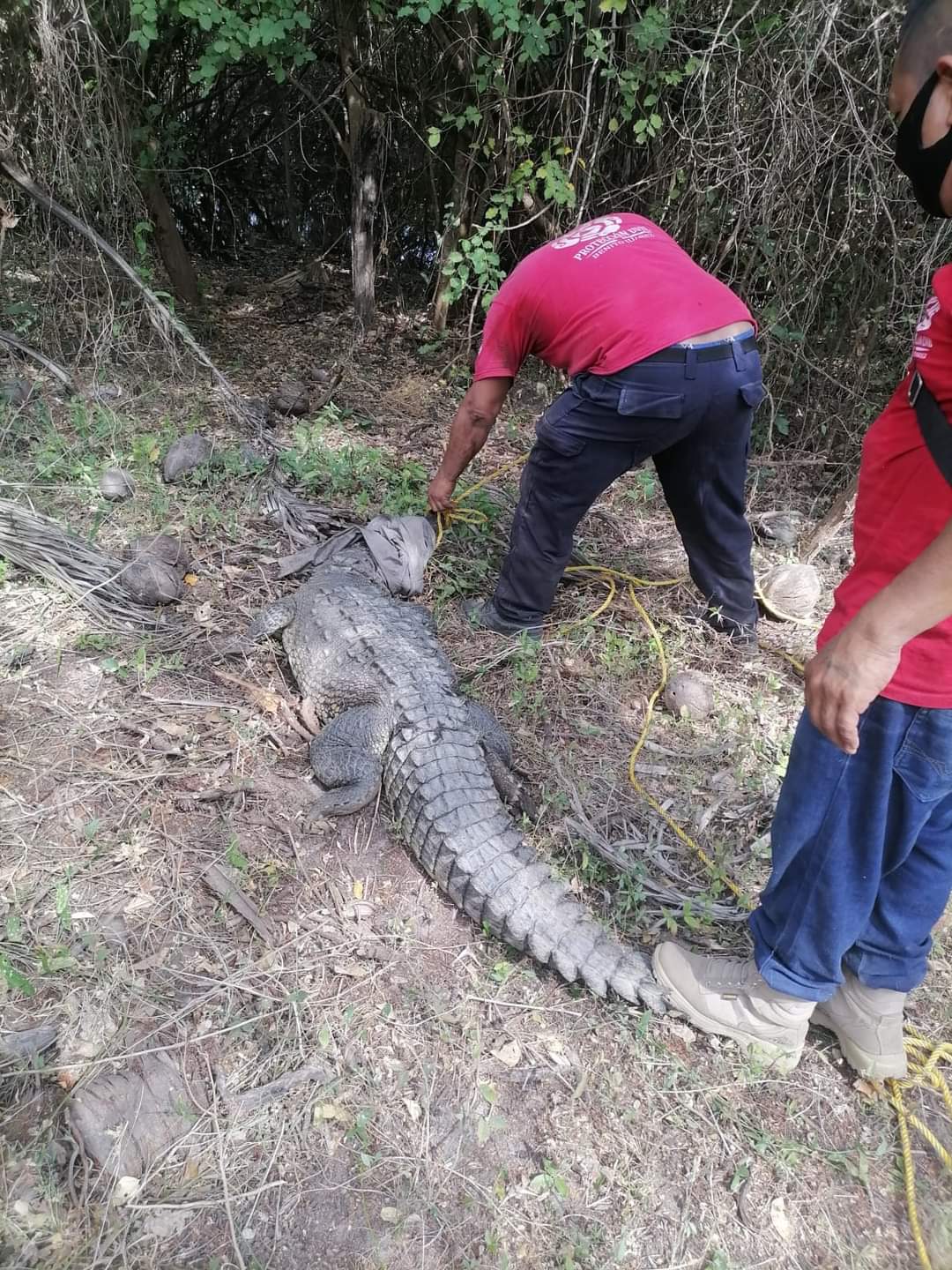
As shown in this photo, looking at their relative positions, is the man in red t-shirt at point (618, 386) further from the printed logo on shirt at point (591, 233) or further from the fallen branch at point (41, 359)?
the fallen branch at point (41, 359)

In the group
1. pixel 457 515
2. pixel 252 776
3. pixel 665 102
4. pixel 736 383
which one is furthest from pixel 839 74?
pixel 252 776

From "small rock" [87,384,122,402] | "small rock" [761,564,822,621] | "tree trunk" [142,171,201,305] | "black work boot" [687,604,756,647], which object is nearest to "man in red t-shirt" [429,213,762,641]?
"black work boot" [687,604,756,647]

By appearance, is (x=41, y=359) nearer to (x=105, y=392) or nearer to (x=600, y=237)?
(x=105, y=392)

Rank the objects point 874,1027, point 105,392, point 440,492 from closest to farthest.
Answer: point 874,1027, point 440,492, point 105,392

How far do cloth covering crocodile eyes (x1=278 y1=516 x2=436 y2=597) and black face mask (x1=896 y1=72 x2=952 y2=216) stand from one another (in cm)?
248

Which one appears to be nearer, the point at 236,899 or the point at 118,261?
the point at 236,899

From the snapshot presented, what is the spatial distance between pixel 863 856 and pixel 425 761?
1367 mm

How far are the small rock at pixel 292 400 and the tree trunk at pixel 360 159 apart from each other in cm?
138

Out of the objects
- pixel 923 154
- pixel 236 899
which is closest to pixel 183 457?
pixel 236 899

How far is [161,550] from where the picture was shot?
3426 millimetres

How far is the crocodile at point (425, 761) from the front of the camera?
218 cm

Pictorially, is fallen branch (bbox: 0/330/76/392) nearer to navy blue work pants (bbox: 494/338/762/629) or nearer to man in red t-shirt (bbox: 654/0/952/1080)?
navy blue work pants (bbox: 494/338/762/629)

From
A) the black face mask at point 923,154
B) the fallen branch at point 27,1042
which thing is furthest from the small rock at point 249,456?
the black face mask at point 923,154

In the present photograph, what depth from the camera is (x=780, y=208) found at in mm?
4367
